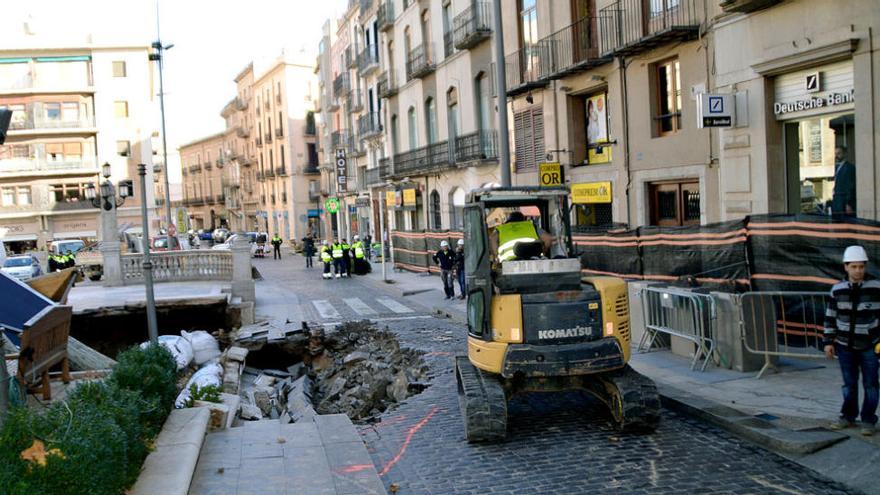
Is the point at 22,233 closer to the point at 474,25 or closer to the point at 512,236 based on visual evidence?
the point at 474,25

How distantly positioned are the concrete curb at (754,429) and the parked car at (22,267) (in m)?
29.8

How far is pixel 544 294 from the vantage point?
27.1 ft

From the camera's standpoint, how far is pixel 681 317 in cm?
1127

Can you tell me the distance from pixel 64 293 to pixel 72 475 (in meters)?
9.51

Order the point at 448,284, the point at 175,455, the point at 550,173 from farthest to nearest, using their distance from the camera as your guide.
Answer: the point at 448,284 < the point at 550,173 < the point at 175,455

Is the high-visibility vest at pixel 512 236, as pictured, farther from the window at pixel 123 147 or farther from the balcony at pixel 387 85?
the window at pixel 123 147

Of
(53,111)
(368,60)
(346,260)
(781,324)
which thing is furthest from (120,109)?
(781,324)

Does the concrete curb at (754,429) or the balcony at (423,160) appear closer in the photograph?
the concrete curb at (754,429)

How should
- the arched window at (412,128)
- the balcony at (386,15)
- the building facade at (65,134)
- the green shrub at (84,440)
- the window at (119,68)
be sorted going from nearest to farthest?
the green shrub at (84,440) → the arched window at (412,128) → the balcony at (386,15) → the building facade at (65,134) → the window at (119,68)

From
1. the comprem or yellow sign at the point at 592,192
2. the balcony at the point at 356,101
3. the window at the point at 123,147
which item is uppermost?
the balcony at the point at 356,101

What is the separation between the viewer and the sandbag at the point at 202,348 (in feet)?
51.2

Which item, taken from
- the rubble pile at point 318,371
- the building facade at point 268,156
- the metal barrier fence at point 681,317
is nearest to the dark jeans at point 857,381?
the metal barrier fence at point 681,317

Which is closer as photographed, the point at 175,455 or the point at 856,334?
the point at 175,455

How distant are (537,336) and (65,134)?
6184 centimetres
